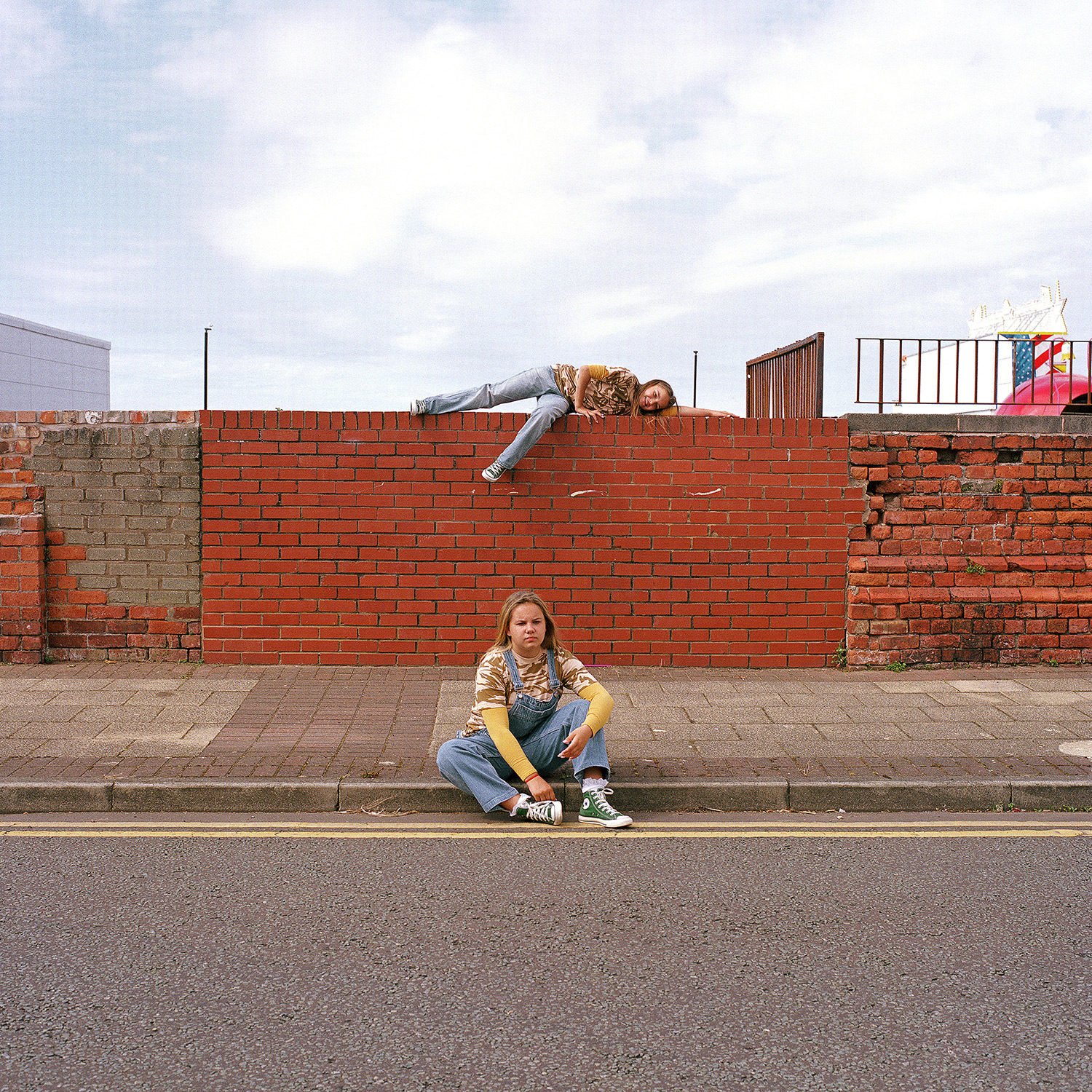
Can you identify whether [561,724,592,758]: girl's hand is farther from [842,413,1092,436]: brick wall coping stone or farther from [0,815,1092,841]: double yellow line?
[842,413,1092,436]: brick wall coping stone

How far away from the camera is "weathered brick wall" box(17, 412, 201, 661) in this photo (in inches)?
332

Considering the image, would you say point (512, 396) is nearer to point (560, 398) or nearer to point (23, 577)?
point (560, 398)

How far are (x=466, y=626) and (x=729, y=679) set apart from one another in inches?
84.3

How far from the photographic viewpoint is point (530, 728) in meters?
5.50

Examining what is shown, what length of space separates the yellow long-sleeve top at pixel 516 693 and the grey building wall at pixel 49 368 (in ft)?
97.7

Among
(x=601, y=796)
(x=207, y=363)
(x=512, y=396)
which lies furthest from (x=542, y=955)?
(x=207, y=363)

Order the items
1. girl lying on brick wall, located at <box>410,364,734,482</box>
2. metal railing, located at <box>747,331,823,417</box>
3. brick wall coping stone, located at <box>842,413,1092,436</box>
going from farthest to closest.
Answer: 1. metal railing, located at <box>747,331,823,417</box>
2. brick wall coping stone, located at <box>842,413,1092,436</box>
3. girl lying on brick wall, located at <box>410,364,734,482</box>

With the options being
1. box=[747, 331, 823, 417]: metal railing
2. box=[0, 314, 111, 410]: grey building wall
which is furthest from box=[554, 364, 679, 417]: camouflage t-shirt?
box=[0, 314, 111, 410]: grey building wall

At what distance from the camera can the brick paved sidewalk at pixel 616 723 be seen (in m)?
5.83

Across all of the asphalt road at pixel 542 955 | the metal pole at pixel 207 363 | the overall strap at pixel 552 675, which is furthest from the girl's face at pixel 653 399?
the metal pole at pixel 207 363

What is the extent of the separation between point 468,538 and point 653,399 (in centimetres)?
190

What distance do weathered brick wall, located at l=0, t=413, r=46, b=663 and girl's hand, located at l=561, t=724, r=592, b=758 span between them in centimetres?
535

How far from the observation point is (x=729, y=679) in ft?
26.8

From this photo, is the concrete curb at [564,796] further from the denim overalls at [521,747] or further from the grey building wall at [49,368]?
the grey building wall at [49,368]
